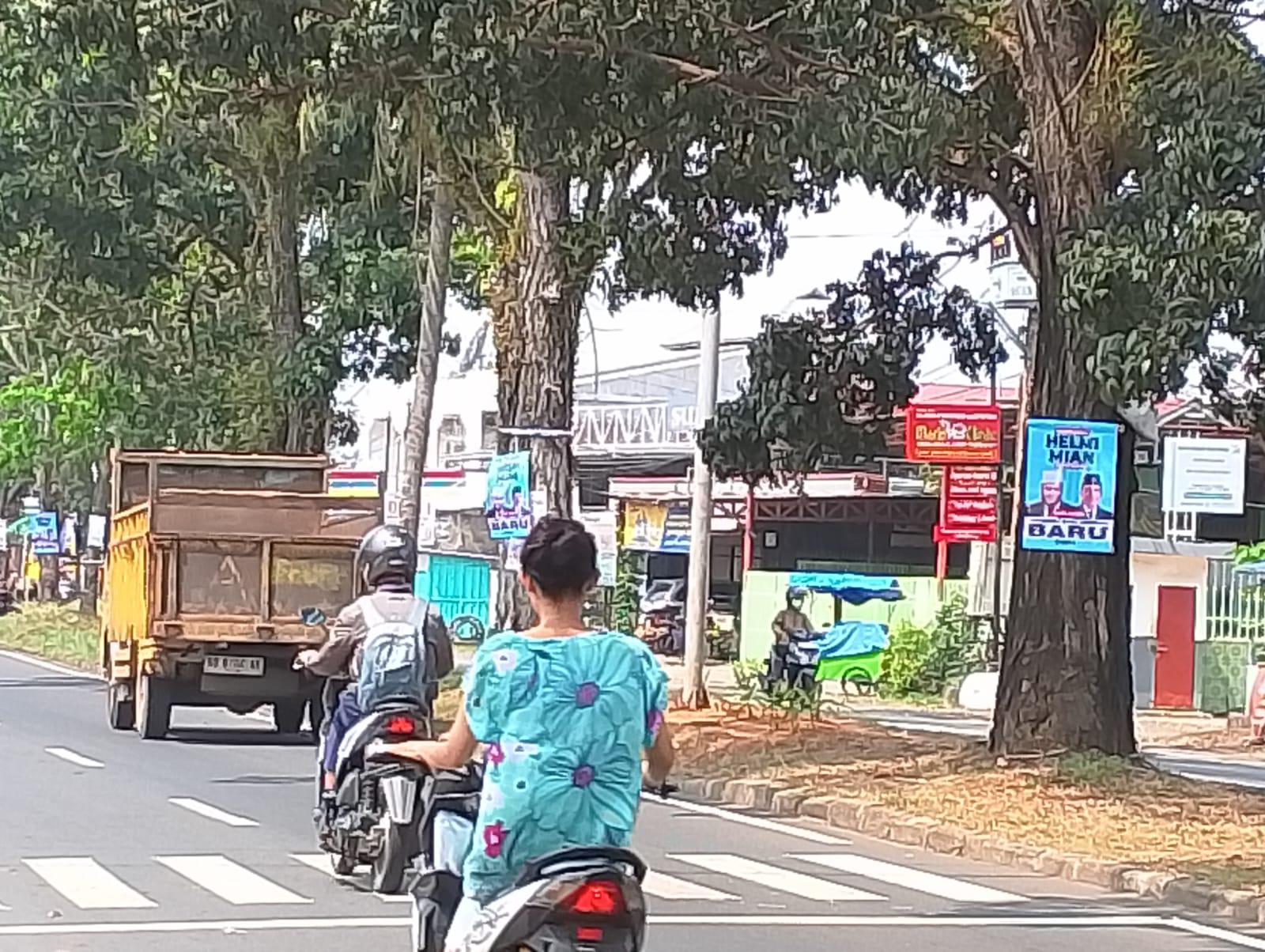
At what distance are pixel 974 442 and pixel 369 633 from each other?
2270 cm

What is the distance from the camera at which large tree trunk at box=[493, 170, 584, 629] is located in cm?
2514

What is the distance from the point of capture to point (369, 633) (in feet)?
39.0

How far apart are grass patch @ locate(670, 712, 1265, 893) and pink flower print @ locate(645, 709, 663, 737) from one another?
776 cm

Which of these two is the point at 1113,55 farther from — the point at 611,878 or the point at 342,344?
the point at 342,344

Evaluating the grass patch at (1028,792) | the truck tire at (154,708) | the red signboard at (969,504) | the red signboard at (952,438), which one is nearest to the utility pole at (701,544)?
the grass patch at (1028,792)

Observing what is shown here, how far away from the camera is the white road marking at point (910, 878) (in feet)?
45.2

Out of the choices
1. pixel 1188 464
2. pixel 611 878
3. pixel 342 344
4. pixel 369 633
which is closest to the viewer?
pixel 611 878

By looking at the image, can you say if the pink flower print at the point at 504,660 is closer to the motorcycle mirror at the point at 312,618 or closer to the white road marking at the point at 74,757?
the motorcycle mirror at the point at 312,618

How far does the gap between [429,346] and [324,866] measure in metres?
15.3

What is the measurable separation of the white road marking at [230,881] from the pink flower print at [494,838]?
219 inches

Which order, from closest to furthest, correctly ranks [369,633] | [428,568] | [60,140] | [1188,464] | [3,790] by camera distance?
[369,633]
[3,790]
[1188,464]
[60,140]
[428,568]

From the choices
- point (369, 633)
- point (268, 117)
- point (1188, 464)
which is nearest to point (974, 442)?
point (1188, 464)

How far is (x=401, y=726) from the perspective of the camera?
1144 centimetres

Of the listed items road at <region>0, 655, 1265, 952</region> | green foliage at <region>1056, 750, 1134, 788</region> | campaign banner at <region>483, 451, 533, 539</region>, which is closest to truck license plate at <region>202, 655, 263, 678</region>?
campaign banner at <region>483, 451, 533, 539</region>
